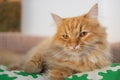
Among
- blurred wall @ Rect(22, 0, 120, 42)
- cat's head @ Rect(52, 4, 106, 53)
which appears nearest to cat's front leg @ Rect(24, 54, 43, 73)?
cat's head @ Rect(52, 4, 106, 53)

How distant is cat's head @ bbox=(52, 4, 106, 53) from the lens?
40.7 inches

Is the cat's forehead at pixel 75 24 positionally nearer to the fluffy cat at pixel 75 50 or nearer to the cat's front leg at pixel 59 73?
the fluffy cat at pixel 75 50

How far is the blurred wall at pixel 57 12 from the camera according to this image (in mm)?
1838

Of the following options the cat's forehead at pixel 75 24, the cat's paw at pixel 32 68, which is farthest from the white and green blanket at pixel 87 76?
the cat's forehead at pixel 75 24

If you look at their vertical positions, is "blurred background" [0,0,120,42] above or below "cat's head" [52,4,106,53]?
above

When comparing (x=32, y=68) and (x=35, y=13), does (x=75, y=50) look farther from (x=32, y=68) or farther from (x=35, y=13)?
(x=35, y=13)

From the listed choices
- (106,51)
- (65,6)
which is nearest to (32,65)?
(106,51)

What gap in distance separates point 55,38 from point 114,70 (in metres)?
0.34

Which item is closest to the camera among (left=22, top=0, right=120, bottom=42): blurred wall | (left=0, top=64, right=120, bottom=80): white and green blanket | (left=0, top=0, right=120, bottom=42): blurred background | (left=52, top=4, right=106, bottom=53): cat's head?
(left=0, top=64, right=120, bottom=80): white and green blanket

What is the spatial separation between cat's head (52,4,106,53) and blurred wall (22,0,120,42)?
72 cm

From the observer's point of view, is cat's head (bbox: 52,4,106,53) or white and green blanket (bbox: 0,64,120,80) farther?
cat's head (bbox: 52,4,106,53)

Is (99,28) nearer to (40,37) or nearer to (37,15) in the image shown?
(40,37)

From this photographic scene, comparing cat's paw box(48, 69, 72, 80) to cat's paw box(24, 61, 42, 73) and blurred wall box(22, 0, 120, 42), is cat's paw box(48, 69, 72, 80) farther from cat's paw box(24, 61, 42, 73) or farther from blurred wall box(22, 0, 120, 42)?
blurred wall box(22, 0, 120, 42)

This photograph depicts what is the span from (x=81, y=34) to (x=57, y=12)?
1.03 meters
